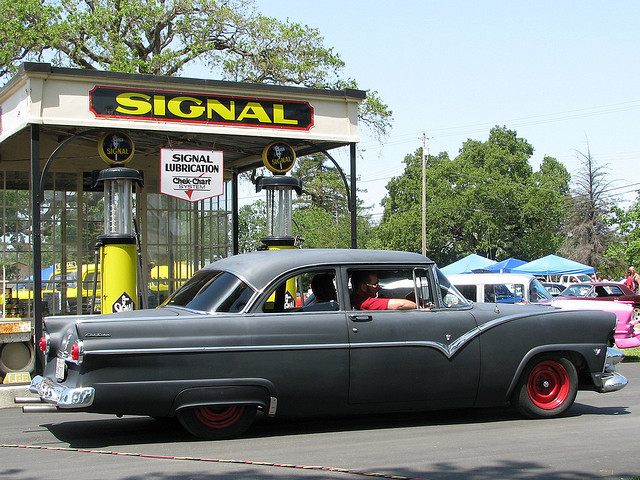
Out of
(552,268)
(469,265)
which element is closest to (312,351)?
(469,265)

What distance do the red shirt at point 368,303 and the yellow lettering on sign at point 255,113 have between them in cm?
549

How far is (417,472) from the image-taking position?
5238 millimetres

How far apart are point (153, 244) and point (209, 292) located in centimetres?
866

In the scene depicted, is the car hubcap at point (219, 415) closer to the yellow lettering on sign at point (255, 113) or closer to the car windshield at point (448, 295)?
the car windshield at point (448, 295)

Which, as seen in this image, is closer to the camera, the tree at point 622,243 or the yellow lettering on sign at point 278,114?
the yellow lettering on sign at point 278,114

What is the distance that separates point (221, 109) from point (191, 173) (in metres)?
1.05

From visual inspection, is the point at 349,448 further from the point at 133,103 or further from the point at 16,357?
the point at 16,357

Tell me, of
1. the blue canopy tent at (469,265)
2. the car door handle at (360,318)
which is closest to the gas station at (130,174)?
the car door handle at (360,318)

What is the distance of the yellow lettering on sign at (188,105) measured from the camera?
11203mm

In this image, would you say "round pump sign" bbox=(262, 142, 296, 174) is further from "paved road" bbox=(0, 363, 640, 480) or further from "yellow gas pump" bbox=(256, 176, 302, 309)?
"paved road" bbox=(0, 363, 640, 480)

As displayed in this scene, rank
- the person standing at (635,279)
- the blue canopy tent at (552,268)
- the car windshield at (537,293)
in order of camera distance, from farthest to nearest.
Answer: the blue canopy tent at (552,268) < the person standing at (635,279) < the car windshield at (537,293)

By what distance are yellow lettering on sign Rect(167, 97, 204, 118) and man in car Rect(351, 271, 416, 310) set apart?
532cm

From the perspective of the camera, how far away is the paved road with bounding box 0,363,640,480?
17.3 ft

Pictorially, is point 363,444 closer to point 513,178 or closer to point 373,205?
point 513,178
